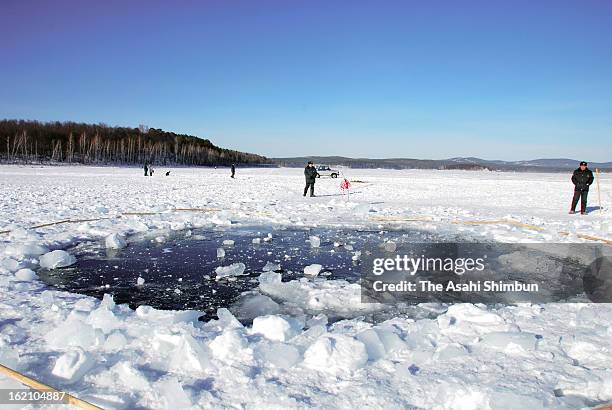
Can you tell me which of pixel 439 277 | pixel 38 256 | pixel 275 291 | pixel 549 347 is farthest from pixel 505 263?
pixel 38 256

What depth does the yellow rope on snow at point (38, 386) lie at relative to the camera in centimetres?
246

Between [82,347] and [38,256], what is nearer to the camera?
[82,347]

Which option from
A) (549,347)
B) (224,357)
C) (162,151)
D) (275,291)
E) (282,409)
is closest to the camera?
(282,409)

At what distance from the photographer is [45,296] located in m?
4.54

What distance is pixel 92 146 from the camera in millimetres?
99938

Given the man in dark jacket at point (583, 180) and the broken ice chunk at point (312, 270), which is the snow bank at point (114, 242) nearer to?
the broken ice chunk at point (312, 270)

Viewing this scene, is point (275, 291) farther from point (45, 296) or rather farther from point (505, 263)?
point (505, 263)

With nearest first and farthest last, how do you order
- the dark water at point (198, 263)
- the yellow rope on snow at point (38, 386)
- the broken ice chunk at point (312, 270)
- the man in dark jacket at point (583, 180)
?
1. the yellow rope on snow at point (38, 386)
2. the dark water at point (198, 263)
3. the broken ice chunk at point (312, 270)
4. the man in dark jacket at point (583, 180)

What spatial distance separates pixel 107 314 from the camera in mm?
3809

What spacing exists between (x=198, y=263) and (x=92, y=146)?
107 metres

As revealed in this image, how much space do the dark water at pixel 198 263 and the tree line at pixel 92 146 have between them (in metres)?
92.0

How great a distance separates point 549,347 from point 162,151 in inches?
4838

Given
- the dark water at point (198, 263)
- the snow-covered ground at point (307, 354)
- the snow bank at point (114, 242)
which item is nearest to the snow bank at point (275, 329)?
the snow-covered ground at point (307, 354)

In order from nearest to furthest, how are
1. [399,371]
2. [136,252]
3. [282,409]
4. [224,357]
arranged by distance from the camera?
[282,409] < [399,371] < [224,357] < [136,252]
